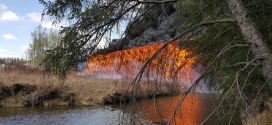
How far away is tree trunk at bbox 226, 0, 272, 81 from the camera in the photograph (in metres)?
5.30

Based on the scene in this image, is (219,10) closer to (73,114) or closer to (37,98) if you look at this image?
(73,114)

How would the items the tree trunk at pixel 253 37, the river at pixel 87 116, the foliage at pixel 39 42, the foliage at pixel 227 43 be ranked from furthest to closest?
the foliage at pixel 39 42 → the river at pixel 87 116 → the foliage at pixel 227 43 → the tree trunk at pixel 253 37

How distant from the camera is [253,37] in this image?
5477 millimetres

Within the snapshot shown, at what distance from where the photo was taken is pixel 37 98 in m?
24.8

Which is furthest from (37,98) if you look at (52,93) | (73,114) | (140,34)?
(140,34)

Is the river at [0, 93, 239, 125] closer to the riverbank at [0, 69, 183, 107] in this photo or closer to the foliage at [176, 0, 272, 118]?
the riverbank at [0, 69, 183, 107]

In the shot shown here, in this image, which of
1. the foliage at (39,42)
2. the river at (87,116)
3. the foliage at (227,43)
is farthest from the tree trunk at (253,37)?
the foliage at (39,42)

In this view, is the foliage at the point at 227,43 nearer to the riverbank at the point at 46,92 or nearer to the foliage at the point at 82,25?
the foliage at the point at 82,25

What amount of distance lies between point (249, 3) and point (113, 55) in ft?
7.74

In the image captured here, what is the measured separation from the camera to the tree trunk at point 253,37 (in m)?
5.30

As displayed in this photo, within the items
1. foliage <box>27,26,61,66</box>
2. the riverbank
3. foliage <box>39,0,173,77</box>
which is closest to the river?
the riverbank

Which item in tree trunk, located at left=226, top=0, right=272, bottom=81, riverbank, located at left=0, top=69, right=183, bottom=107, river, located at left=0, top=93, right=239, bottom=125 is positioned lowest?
river, located at left=0, top=93, right=239, bottom=125

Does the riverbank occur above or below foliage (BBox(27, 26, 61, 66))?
below

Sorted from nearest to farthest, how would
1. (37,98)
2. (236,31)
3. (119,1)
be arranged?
(119,1) < (236,31) < (37,98)
